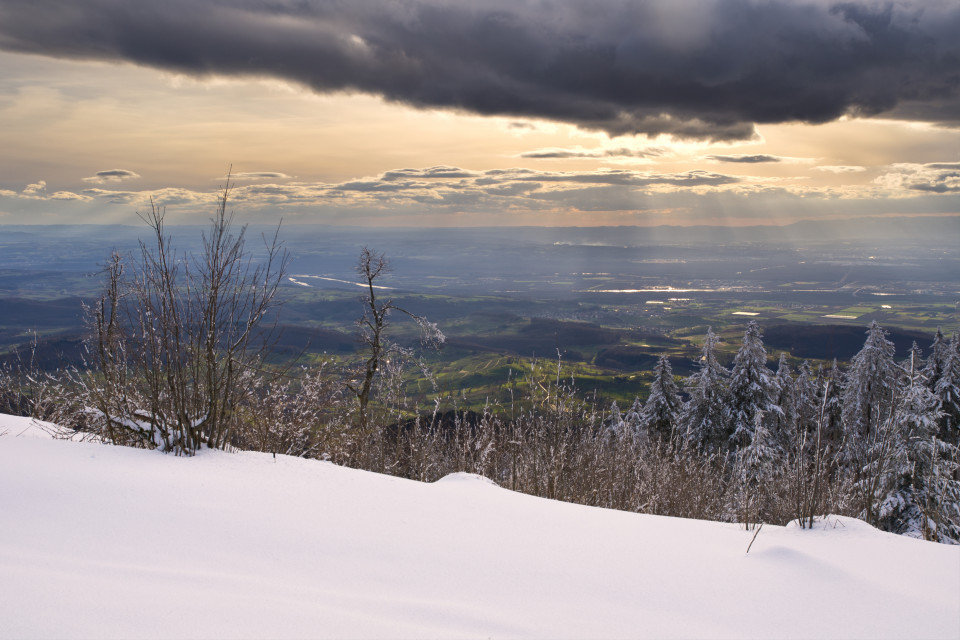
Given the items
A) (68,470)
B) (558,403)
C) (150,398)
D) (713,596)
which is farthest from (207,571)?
(558,403)

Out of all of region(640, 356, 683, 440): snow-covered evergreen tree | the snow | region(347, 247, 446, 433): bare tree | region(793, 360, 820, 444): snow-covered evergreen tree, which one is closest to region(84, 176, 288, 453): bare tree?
the snow

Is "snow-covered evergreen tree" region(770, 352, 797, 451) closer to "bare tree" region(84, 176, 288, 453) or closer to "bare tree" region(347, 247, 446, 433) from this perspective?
"bare tree" region(347, 247, 446, 433)

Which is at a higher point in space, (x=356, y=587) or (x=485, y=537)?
(x=356, y=587)

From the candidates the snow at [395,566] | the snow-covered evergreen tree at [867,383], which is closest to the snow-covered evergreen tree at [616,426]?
the snow at [395,566]

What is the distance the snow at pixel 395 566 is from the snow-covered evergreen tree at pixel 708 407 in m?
21.1

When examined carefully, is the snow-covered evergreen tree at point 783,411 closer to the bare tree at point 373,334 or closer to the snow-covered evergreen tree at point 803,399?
the snow-covered evergreen tree at point 803,399

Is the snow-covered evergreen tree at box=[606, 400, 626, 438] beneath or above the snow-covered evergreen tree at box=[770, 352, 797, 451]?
above

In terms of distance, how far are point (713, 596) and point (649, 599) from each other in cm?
40

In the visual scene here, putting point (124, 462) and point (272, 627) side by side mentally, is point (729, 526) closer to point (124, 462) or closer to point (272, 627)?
point (272, 627)

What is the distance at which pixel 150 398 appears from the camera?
213 inches

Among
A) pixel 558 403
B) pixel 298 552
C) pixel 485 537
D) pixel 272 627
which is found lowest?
pixel 558 403

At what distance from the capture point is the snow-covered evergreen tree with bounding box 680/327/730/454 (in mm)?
23906

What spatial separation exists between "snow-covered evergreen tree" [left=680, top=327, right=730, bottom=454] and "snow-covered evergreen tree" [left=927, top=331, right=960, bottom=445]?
808cm

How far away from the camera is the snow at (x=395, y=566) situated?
2246 mm
